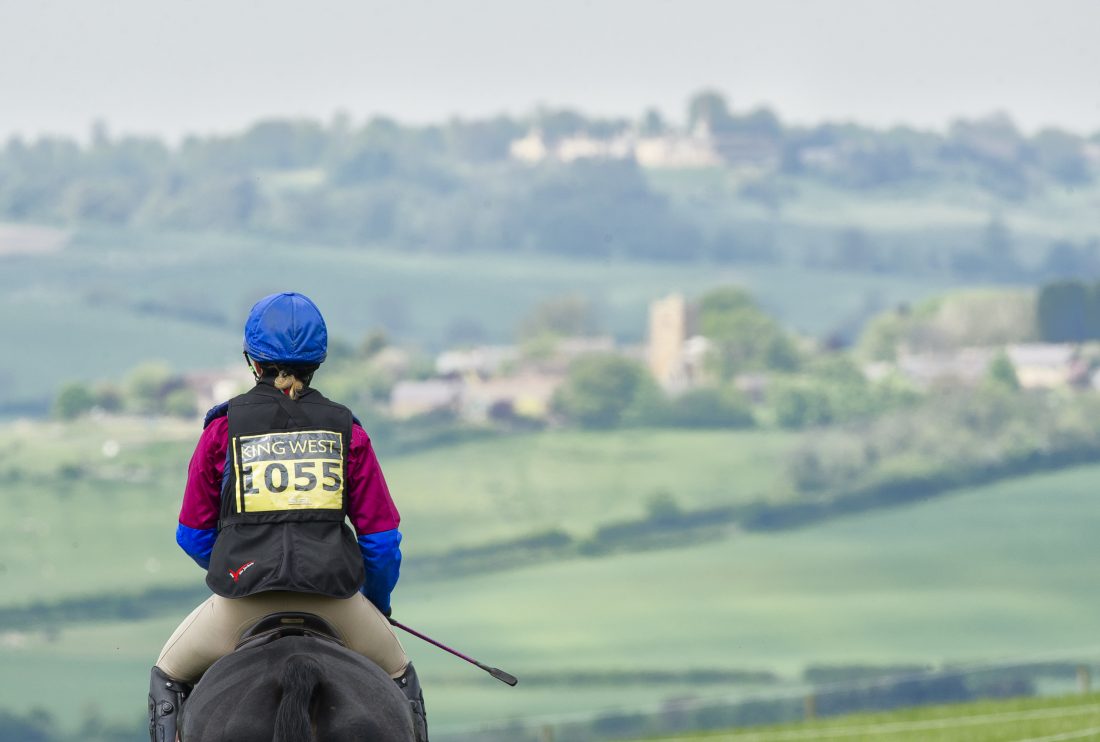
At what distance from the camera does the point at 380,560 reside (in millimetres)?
5793

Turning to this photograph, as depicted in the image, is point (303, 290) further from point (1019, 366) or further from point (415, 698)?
point (415, 698)

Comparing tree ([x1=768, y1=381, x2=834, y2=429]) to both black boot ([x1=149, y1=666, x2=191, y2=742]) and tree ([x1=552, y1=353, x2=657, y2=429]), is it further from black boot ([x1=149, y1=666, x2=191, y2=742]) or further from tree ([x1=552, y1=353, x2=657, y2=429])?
black boot ([x1=149, y1=666, x2=191, y2=742])

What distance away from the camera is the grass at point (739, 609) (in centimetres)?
12381

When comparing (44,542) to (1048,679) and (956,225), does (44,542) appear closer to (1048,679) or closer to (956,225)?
(1048,679)

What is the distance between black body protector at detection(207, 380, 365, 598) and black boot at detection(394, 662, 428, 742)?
18.0 inches

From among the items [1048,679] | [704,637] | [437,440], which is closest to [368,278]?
[437,440]

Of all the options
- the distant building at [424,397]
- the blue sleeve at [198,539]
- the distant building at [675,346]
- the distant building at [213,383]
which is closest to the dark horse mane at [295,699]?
the blue sleeve at [198,539]

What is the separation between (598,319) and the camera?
17712 cm

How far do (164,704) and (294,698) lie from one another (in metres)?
0.86

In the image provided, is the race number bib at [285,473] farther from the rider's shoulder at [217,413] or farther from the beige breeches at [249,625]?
the beige breeches at [249,625]

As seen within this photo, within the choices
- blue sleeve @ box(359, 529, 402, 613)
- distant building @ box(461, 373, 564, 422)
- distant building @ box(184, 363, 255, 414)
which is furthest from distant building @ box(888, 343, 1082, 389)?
blue sleeve @ box(359, 529, 402, 613)

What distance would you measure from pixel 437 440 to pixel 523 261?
144ft

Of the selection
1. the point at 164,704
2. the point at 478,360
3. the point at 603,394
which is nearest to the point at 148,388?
the point at 478,360

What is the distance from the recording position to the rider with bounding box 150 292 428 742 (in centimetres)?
562
